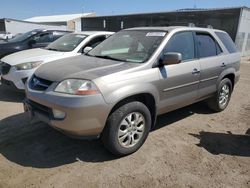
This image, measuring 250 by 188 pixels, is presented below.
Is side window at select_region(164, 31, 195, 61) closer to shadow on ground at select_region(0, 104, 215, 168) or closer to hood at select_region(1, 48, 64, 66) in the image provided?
shadow on ground at select_region(0, 104, 215, 168)

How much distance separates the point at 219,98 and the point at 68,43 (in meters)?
4.19

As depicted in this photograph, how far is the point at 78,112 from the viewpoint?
3.05 meters

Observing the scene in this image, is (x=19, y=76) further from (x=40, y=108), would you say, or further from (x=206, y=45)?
(x=206, y=45)

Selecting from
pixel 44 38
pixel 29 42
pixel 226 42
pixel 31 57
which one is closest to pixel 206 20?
pixel 44 38

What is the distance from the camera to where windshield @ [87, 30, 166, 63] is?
3916 millimetres

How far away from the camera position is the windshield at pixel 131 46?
154 inches

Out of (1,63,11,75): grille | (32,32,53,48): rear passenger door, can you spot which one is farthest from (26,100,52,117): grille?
(32,32,53,48): rear passenger door

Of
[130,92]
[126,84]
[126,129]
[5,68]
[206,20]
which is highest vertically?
[126,84]

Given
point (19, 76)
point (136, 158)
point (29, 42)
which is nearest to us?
point (136, 158)

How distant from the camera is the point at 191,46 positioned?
14.9 ft

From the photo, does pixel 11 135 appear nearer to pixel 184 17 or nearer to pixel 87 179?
pixel 87 179

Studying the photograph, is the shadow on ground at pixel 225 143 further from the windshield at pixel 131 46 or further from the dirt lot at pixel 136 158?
the windshield at pixel 131 46

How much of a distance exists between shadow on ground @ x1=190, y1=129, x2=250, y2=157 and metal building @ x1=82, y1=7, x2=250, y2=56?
17.7 metres

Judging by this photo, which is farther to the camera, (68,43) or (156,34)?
(68,43)
